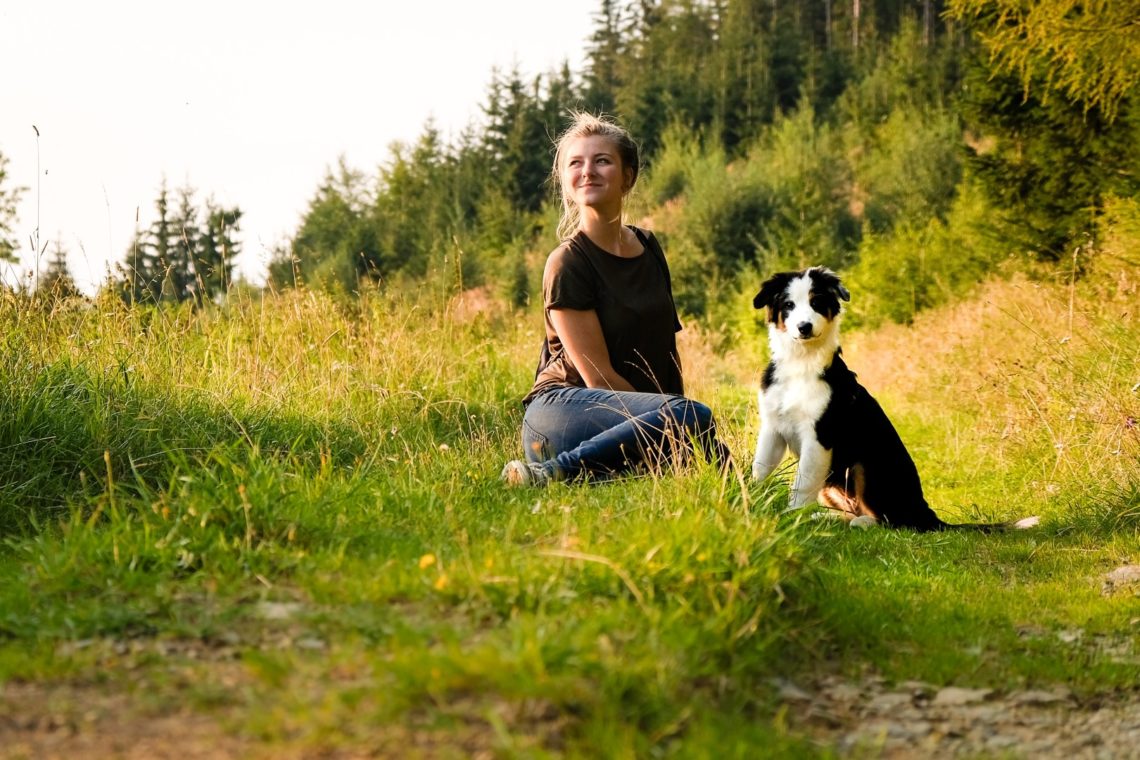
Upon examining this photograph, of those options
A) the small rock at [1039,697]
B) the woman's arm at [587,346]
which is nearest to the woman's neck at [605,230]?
the woman's arm at [587,346]

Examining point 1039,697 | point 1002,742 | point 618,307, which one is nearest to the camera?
point 1002,742

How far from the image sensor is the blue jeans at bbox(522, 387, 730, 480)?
537 cm

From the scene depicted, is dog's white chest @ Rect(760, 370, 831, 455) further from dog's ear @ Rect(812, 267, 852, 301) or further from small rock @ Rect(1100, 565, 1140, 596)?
small rock @ Rect(1100, 565, 1140, 596)

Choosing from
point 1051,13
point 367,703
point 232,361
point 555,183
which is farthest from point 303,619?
point 1051,13

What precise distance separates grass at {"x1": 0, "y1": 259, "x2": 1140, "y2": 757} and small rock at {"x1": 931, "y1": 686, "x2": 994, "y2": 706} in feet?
0.34

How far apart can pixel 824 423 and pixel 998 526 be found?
110 cm

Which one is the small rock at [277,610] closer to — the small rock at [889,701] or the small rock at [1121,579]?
the small rock at [889,701]

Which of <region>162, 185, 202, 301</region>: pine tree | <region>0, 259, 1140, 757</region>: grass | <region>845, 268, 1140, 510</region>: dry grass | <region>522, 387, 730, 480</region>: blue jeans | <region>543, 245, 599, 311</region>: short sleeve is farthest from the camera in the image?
<region>162, 185, 202, 301</region>: pine tree

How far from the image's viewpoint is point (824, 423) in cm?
573

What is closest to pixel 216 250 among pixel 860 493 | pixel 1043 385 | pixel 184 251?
pixel 184 251

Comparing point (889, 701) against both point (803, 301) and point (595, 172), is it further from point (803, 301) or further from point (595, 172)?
point (595, 172)

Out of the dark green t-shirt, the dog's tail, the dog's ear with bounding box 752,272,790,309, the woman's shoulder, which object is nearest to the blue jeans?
the dark green t-shirt

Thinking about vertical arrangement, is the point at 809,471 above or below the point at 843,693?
above

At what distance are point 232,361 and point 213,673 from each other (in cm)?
530
